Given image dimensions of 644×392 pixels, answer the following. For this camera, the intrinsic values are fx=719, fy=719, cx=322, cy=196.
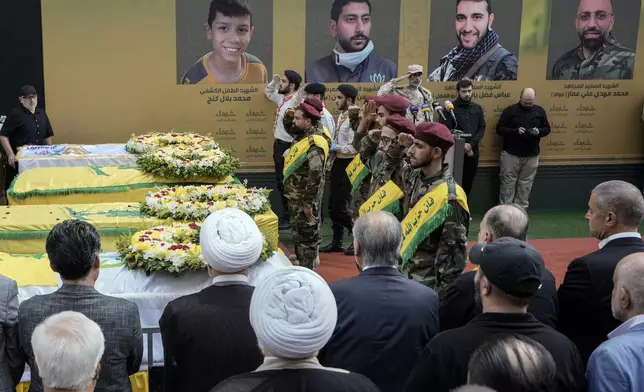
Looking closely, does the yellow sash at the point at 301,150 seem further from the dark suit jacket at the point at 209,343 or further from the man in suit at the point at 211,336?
the dark suit jacket at the point at 209,343

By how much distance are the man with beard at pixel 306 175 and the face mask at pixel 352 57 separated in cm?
253

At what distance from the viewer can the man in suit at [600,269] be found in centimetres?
305

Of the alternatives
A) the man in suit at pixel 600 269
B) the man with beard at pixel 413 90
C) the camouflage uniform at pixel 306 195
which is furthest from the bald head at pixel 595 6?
the man in suit at pixel 600 269

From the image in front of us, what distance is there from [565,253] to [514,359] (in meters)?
6.42

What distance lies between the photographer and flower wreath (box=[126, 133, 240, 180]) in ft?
21.4

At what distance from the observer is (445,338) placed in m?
2.30

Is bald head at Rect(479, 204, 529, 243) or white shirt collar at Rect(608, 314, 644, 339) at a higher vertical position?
bald head at Rect(479, 204, 529, 243)

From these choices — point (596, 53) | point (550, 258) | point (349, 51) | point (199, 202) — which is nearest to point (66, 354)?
point (199, 202)

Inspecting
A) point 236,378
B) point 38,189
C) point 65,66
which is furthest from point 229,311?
point 65,66

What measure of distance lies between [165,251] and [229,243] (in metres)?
1.37

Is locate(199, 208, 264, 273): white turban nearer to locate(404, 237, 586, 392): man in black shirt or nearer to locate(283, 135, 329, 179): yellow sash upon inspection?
locate(404, 237, 586, 392): man in black shirt

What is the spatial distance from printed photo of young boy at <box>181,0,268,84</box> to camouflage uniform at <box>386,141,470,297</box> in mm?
4780

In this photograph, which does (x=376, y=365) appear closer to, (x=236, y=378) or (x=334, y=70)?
(x=236, y=378)

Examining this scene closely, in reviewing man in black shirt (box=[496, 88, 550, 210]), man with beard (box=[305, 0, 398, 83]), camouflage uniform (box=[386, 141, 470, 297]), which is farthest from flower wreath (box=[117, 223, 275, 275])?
man in black shirt (box=[496, 88, 550, 210])
